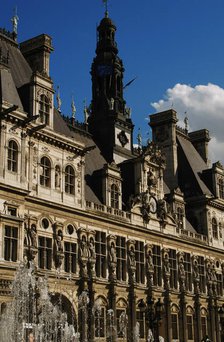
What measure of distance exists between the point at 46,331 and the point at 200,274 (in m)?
25.5

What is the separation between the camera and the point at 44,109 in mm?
49188

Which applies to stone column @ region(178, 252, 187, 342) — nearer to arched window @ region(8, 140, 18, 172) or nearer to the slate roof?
the slate roof

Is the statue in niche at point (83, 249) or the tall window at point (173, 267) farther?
the tall window at point (173, 267)

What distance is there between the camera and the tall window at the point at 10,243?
138 ft

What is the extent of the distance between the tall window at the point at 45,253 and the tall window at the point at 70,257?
1.99m

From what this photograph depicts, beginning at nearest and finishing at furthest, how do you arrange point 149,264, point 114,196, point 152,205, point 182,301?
point 114,196
point 149,264
point 152,205
point 182,301

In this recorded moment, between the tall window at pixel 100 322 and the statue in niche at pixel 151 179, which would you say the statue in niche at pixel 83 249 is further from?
the statue in niche at pixel 151 179

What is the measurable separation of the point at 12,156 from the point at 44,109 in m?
6.26

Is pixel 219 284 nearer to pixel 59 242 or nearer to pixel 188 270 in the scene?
pixel 188 270

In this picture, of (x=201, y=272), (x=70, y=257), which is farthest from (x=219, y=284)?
(x=70, y=257)

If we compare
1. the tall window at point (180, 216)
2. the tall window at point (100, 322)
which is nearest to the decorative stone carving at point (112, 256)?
the tall window at point (100, 322)

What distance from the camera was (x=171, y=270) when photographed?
6134 cm

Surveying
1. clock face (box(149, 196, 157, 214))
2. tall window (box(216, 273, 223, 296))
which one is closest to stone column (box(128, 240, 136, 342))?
clock face (box(149, 196, 157, 214))

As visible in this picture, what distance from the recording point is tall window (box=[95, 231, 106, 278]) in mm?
51566
